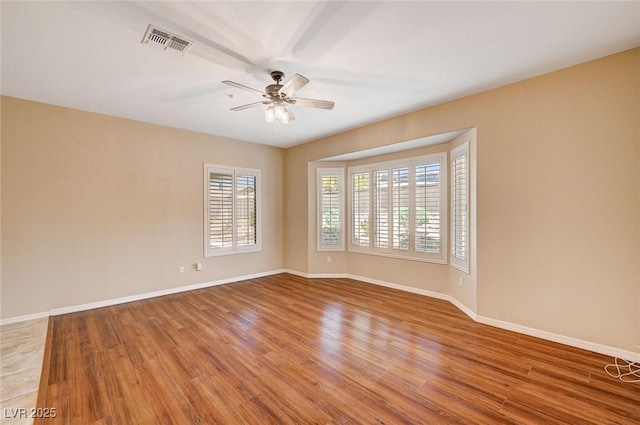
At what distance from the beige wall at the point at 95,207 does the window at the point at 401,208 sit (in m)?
2.78

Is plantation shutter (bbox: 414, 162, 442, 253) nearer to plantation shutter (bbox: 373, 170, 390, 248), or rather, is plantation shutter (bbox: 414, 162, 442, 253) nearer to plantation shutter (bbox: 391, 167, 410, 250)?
plantation shutter (bbox: 391, 167, 410, 250)

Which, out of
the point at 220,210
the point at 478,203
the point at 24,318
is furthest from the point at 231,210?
the point at 478,203

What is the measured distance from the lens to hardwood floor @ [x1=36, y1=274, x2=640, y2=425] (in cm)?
198

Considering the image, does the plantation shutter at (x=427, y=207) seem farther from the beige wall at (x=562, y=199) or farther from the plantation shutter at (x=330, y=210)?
the plantation shutter at (x=330, y=210)

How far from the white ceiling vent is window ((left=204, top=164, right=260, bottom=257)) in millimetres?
3074

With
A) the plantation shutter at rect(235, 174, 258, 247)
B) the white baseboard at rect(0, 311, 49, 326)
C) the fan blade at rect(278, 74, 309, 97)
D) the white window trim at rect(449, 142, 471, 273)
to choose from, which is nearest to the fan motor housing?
the fan blade at rect(278, 74, 309, 97)

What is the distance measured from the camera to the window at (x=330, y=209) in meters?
5.99

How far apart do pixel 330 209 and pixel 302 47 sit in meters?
3.79

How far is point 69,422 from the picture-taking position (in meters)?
1.90

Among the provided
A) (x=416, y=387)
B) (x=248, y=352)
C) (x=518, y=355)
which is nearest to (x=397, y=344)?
(x=416, y=387)

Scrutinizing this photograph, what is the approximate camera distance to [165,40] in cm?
238

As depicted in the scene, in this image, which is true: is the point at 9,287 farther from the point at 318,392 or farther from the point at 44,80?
the point at 318,392

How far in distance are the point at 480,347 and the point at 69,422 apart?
3560mm

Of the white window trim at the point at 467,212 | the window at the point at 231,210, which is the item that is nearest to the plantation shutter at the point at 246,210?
the window at the point at 231,210
